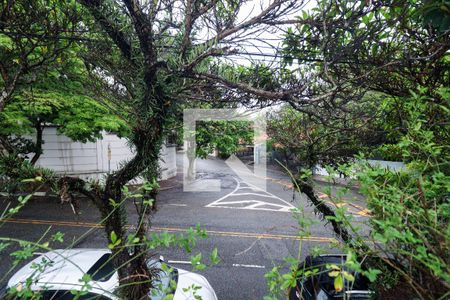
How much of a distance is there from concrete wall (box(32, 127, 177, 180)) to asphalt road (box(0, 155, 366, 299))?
5.45ft

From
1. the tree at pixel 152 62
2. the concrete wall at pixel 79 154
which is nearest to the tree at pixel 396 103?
the tree at pixel 152 62

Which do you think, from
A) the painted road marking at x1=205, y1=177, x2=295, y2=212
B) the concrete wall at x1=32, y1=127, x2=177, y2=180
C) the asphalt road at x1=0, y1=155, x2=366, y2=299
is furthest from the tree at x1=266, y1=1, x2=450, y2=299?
the concrete wall at x1=32, y1=127, x2=177, y2=180

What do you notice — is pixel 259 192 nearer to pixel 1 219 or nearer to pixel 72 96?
pixel 72 96

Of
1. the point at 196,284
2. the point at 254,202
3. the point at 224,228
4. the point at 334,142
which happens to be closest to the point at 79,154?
the point at 224,228

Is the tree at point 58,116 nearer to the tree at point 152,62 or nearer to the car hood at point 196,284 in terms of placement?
the car hood at point 196,284

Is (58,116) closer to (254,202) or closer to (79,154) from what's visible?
(79,154)

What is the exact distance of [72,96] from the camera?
6945mm

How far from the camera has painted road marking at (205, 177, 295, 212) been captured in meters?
9.30

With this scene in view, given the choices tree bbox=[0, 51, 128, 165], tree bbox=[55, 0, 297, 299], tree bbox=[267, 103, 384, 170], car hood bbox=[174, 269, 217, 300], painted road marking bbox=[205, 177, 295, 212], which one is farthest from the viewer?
painted road marking bbox=[205, 177, 295, 212]

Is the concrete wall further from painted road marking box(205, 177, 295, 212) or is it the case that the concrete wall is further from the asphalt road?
painted road marking box(205, 177, 295, 212)

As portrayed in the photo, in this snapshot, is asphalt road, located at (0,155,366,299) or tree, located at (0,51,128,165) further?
tree, located at (0,51,128,165)

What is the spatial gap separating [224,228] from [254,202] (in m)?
A: 3.06

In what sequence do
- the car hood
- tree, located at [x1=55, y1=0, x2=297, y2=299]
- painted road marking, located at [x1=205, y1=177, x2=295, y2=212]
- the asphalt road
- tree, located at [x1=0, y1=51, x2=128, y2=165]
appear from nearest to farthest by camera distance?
tree, located at [x1=55, y1=0, x2=297, y2=299] → the car hood → the asphalt road → tree, located at [x1=0, y1=51, x2=128, y2=165] → painted road marking, located at [x1=205, y1=177, x2=295, y2=212]

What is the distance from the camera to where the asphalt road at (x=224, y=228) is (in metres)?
4.73
